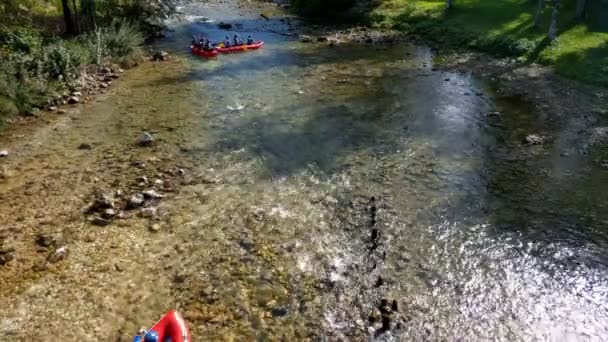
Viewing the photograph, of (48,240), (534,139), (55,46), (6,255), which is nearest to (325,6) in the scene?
(55,46)

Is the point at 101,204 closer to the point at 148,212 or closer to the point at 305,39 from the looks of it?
the point at 148,212

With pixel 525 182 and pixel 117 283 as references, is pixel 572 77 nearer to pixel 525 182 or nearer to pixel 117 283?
pixel 525 182

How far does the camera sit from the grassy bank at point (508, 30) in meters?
26.2

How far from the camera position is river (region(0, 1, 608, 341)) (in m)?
10.2

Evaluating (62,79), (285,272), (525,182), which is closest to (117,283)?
(285,272)

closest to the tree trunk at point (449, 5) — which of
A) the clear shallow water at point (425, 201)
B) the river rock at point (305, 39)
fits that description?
the river rock at point (305, 39)

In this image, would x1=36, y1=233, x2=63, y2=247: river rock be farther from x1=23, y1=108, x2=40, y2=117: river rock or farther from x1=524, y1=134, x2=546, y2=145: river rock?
x1=524, y1=134, x2=546, y2=145: river rock

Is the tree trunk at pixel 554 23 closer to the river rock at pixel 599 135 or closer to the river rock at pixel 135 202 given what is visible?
the river rock at pixel 599 135

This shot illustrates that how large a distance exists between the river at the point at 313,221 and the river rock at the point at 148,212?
23 cm

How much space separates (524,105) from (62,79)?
21.7 m

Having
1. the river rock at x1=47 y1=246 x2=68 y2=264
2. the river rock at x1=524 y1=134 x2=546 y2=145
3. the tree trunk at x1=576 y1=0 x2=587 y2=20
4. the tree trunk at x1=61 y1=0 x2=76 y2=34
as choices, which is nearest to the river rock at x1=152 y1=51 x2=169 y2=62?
the tree trunk at x1=61 y1=0 x2=76 y2=34

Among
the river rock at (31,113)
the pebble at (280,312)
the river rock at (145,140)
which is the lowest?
the pebble at (280,312)

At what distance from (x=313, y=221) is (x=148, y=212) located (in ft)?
15.5

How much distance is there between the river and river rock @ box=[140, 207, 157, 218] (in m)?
0.23
